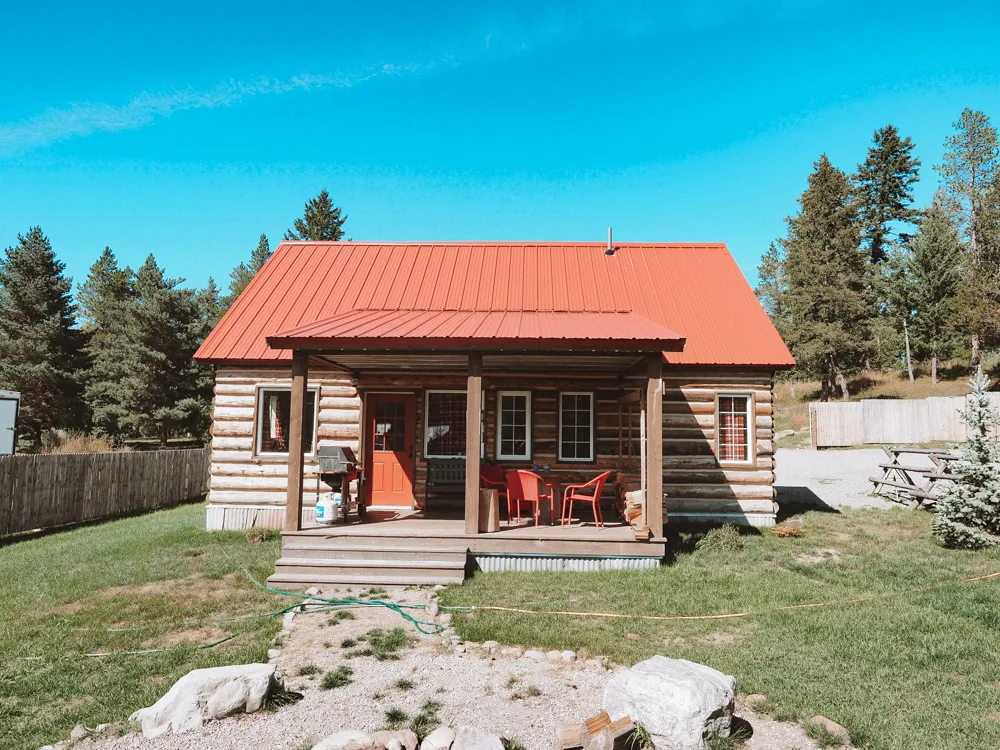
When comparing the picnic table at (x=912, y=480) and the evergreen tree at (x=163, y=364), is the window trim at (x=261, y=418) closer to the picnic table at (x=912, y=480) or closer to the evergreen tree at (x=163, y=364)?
the picnic table at (x=912, y=480)

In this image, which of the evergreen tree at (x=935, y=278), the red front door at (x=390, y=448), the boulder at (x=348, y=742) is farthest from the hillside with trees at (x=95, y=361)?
the evergreen tree at (x=935, y=278)

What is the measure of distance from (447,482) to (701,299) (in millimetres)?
7208

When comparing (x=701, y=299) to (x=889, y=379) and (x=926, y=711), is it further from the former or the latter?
(x=889, y=379)

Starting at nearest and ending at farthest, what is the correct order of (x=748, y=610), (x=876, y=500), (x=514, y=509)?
(x=748, y=610) < (x=514, y=509) < (x=876, y=500)

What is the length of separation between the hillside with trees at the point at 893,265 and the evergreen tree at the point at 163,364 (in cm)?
3232

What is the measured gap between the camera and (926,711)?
172 inches

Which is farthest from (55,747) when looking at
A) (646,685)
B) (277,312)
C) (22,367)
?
(22,367)

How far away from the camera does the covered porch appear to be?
865 centimetres

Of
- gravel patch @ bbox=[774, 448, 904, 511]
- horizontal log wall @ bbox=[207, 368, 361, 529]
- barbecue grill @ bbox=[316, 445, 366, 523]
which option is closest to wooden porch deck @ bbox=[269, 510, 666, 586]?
barbecue grill @ bbox=[316, 445, 366, 523]

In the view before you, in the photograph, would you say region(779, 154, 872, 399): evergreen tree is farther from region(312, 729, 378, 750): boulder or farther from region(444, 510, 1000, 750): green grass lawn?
region(312, 729, 378, 750): boulder

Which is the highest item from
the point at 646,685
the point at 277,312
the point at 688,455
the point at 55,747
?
the point at 277,312

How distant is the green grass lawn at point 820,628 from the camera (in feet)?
14.6

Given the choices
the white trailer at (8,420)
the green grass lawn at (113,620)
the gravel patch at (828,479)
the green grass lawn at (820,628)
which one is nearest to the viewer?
the green grass lawn at (820,628)

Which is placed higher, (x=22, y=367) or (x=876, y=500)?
(x=22, y=367)
